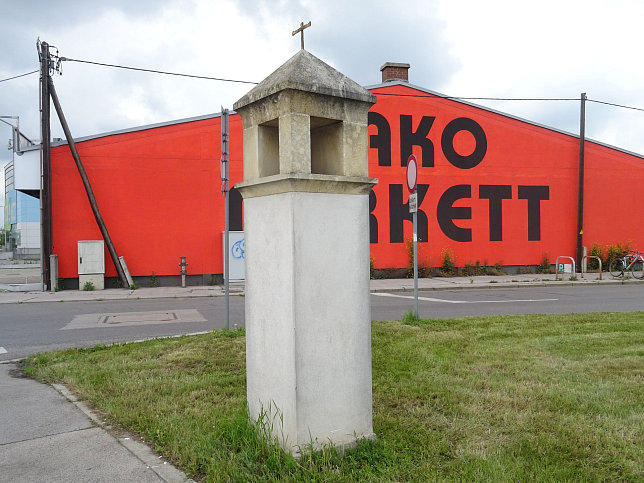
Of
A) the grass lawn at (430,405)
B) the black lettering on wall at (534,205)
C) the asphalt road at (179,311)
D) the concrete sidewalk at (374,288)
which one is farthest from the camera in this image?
the black lettering on wall at (534,205)

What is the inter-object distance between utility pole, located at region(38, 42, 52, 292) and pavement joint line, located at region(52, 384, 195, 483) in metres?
14.0

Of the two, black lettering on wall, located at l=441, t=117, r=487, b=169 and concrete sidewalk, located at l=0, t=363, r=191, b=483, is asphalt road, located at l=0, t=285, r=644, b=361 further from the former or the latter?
black lettering on wall, located at l=441, t=117, r=487, b=169

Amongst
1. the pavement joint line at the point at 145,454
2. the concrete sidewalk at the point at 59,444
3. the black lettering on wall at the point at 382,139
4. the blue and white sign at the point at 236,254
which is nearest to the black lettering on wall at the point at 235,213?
the blue and white sign at the point at 236,254

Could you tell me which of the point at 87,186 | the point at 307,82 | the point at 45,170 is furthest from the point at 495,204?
the point at 307,82

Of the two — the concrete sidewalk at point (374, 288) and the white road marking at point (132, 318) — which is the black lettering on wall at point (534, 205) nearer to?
the concrete sidewalk at point (374, 288)

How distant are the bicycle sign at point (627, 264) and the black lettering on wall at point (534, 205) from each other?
311cm

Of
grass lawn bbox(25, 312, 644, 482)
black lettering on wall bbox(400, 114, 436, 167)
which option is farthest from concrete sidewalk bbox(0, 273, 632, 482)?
black lettering on wall bbox(400, 114, 436, 167)

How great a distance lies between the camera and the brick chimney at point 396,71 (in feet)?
73.3

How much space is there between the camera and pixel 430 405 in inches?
183

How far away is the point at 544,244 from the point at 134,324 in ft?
59.3

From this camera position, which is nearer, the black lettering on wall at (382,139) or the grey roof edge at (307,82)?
the grey roof edge at (307,82)

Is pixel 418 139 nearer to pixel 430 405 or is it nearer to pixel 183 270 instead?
pixel 183 270

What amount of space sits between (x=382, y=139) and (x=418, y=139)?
1576 mm

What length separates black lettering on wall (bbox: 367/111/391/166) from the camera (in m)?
21.0
